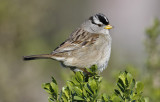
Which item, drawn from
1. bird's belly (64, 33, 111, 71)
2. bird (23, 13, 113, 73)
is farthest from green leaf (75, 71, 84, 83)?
bird's belly (64, 33, 111, 71)

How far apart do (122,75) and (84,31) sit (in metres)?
2.54

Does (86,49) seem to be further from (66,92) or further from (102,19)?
(66,92)

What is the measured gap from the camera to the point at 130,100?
9.05 ft

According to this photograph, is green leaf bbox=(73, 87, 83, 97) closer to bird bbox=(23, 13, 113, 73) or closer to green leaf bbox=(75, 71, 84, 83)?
green leaf bbox=(75, 71, 84, 83)

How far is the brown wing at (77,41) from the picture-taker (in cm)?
476

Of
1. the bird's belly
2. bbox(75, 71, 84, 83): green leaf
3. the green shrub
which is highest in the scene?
bbox(75, 71, 84, 83): green leaf

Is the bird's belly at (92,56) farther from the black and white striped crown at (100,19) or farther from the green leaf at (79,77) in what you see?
the green leaf at (79,77)

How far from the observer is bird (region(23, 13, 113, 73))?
15.4 ft

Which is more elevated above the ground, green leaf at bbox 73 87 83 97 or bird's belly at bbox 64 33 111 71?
green leaf at bbox 73 87 83 97

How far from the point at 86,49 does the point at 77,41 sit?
0.18 m

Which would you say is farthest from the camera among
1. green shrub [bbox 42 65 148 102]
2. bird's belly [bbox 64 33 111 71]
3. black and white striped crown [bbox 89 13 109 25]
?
black and white striped crown [bbox 89 13 109 25]

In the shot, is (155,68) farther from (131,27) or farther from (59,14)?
(131,27)

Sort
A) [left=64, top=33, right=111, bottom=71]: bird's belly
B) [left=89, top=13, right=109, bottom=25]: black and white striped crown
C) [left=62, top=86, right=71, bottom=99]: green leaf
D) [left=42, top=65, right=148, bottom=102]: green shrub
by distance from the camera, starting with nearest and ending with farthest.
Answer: [left=42, top=65, right=148, bottom=102]: green shrub → [left=62, top=86, right=71, bottom=99]: green leaf → [left=64, top=33, right=111, bottom=71]: bird's belly → [left=89, top=13, right=109, bottom=25]: black and white striped crown

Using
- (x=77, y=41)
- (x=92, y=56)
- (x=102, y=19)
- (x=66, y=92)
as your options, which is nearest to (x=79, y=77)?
(x=66, y=92)
